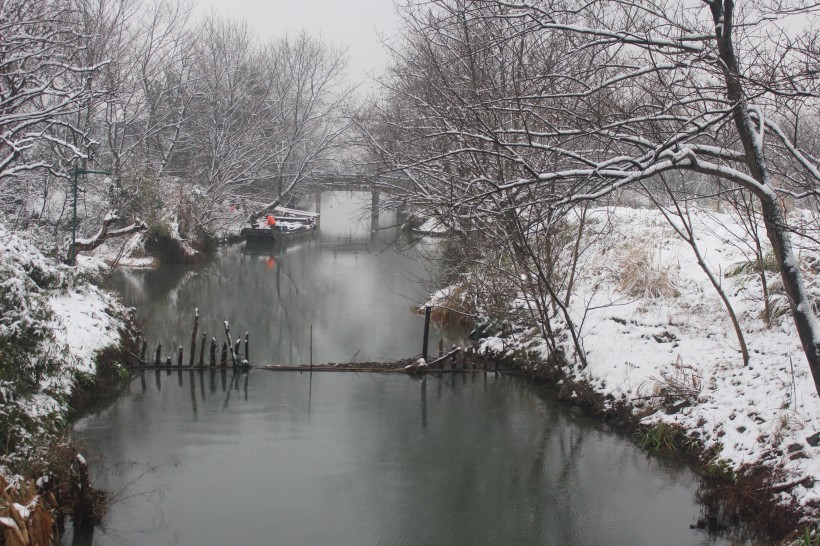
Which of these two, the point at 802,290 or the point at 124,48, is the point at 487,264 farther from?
the point at 124,48

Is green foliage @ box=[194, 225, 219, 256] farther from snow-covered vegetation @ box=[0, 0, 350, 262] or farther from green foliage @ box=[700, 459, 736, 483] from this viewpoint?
green foliage @ box=[700, 459, 736, 483]

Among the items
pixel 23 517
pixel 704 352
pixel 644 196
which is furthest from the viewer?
pixel 644 196

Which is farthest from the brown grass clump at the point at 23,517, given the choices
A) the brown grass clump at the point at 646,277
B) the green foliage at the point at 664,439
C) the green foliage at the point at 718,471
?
the brown grass clump at the point at 646,277

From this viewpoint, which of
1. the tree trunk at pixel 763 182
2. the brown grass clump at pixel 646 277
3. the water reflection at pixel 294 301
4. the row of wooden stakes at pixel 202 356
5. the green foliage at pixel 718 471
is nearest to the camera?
the tree trunk at pixel 763 182

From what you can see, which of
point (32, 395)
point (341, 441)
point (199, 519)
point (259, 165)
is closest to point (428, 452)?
point (341, 441)

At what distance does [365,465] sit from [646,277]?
662 centimetres

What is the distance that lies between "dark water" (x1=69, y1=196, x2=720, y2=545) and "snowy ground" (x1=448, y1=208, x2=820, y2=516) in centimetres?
78

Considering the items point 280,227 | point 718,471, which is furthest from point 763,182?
point 280,227

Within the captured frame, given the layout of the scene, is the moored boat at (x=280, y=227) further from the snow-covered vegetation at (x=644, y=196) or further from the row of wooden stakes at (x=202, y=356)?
the row of wooden stakes at (x=202, y=356)

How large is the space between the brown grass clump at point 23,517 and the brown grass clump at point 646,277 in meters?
9.79

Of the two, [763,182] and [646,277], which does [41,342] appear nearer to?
[763,182]

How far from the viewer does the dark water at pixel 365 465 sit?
7180 mm

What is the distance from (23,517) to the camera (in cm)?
534

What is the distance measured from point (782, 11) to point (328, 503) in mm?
6225
